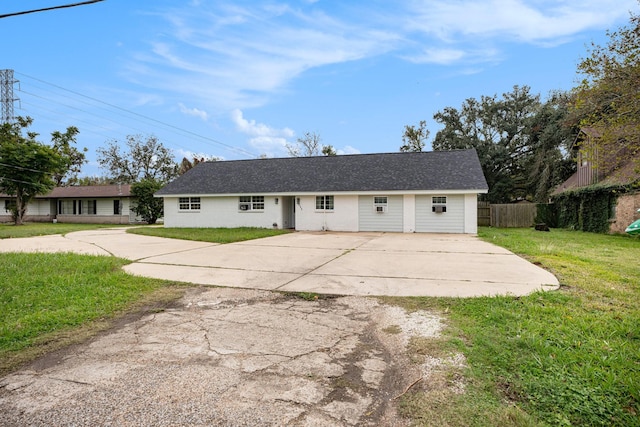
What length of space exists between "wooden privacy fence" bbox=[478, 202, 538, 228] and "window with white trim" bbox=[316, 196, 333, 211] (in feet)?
34.5

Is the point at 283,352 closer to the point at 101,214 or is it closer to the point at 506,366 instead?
the point at 506,366

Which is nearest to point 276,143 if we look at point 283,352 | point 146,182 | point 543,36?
point 146,182

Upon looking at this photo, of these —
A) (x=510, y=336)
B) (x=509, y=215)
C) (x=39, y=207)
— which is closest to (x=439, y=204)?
(x=509, y=215)

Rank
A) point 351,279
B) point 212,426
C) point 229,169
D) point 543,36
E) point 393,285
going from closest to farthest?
point 212,426
point 393,285
point 351,279
point 543,36
point 229,169

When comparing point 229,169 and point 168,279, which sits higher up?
point 229,169

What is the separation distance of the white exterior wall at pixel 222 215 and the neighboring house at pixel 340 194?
0.19 ft

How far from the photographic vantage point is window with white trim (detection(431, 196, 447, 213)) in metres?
17.4

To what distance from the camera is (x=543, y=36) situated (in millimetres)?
10500

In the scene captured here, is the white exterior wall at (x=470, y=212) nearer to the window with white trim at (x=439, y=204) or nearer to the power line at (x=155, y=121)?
the window with white trim at (x=439, y=204)

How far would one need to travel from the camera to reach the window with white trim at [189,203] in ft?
70.9

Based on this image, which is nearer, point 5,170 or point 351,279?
point 351,279

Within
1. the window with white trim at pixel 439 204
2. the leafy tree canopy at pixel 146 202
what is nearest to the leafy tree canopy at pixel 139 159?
the leafy tree canopy at pixel 146 202

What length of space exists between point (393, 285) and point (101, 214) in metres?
32.1

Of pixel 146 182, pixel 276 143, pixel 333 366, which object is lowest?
pixel 333 366
